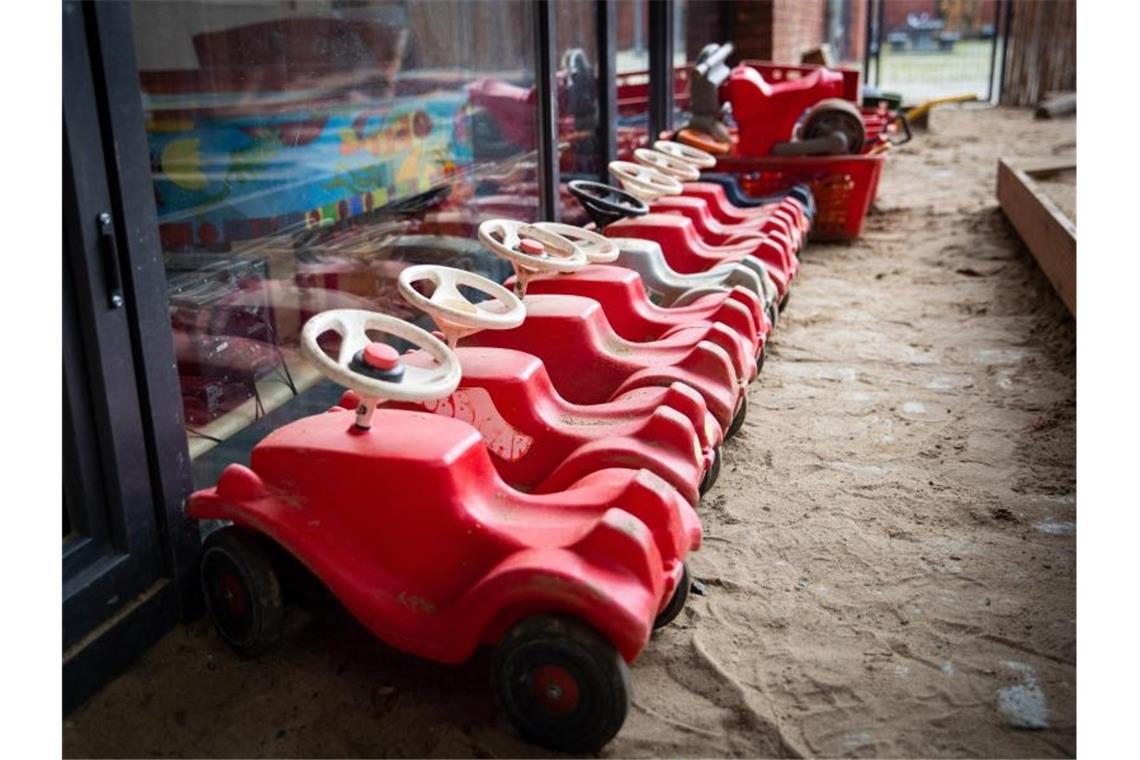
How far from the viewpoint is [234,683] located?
2.02 meters

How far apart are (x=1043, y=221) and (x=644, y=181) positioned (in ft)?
7.65

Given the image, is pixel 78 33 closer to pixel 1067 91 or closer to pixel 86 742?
pixel 86 742

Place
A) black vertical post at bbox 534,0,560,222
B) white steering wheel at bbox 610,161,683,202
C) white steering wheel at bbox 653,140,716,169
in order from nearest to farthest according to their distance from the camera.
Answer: white steering wheel at bbox 610,161,683,202
black vertical post at bbox 534,0,560,222
white steering wheel at bbox 653,140,716,169

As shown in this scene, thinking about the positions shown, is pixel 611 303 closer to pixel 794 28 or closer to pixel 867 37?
pixel 794 28

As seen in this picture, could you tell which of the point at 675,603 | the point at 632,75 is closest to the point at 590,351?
the point at 675,603

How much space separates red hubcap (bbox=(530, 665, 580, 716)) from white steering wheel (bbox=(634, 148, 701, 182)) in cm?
305

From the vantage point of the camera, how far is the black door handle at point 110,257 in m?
1.91

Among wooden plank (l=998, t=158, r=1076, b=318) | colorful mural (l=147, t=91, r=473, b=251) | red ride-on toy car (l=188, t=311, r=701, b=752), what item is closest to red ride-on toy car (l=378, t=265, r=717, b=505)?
red ride-on toy car (l=188, t=311, r=701, b=752)

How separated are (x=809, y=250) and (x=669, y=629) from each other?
4.45 meters

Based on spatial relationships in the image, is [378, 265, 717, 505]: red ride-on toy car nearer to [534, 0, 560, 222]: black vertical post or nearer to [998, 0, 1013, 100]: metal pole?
[534, 0, 560, 222]: black vertical post

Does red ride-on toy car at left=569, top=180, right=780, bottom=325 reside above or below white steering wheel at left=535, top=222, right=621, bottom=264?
below

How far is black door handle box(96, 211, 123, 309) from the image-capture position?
1.91 m

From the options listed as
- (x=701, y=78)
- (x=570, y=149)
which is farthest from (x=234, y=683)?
(x=701, y=78)

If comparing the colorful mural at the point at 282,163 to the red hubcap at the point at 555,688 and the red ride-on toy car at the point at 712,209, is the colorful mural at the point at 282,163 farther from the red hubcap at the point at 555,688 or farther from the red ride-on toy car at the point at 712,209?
the red hubcap at the point at 555,688
